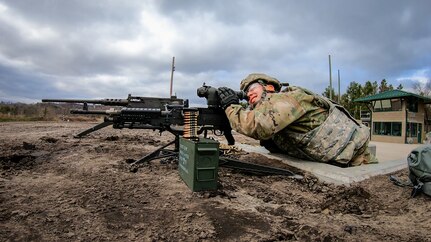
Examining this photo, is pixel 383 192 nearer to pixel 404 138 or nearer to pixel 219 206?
pixel 219 206

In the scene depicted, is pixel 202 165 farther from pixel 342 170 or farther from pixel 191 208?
A: pixel 342 170

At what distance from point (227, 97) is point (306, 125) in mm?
1367

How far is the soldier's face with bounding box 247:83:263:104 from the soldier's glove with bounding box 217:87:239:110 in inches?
12.8

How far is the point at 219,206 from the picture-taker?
3035 millimetres

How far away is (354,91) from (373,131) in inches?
657

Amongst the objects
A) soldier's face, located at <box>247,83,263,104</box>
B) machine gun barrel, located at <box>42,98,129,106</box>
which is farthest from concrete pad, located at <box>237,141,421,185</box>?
machine gun barrel, located at <box>42,98,129,106</box>

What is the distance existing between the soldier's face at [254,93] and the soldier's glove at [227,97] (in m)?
0.33

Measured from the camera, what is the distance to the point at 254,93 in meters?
5.30

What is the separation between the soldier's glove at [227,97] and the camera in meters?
4.98

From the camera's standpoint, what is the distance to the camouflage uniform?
15.0ft

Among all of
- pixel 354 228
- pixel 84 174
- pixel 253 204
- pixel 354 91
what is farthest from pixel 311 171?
pixel 354 91

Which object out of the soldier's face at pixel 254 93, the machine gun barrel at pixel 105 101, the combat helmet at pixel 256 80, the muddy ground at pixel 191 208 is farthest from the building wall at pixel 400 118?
the machine gun barrel at pixel 105 101

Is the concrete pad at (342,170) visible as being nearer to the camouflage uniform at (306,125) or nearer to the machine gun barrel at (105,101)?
the camouflage uniform at (306,125)

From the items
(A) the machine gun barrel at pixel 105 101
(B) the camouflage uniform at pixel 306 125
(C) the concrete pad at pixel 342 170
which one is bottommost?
(C) the concrete pad at pixel 342 170
